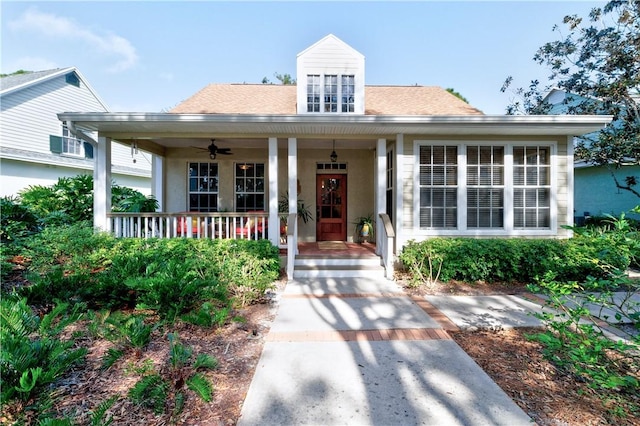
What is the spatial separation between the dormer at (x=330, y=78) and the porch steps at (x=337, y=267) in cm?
398

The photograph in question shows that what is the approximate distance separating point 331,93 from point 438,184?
12.5 feet

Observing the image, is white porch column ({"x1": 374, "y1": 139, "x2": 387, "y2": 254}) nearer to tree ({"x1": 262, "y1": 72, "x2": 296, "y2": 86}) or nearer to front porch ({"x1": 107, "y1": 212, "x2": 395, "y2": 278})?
front porch ({"x1": 107, "y1": 212, "x2": 395, "y2": 278})

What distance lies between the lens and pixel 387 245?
6207 millimetres

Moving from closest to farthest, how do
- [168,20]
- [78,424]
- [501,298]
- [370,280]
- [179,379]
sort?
[78,424] → [179,379] → [501,298] → [370,280] → [168,20]

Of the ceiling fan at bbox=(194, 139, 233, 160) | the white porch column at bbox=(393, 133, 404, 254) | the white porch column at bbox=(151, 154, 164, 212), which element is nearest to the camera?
the white porch column at bbox=(393, 133, 404, 254)

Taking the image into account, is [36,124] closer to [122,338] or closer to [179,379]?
[122,338]

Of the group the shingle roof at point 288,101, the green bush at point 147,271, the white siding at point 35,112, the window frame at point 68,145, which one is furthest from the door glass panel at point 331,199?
the white siding at point 35,112

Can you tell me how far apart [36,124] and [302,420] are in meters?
16.4

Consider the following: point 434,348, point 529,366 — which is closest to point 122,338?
point 434,348

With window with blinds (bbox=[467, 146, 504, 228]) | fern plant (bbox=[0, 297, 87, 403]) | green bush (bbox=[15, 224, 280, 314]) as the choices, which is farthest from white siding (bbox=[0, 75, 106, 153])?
window with blinds (bbox=[467, 146, 504, 228])

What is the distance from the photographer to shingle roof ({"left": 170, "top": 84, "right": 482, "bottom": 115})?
8.76 m

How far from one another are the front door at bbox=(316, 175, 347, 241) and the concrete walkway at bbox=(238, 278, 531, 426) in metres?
4.84

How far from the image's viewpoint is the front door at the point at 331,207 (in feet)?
30.4

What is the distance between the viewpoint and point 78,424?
2049mm
